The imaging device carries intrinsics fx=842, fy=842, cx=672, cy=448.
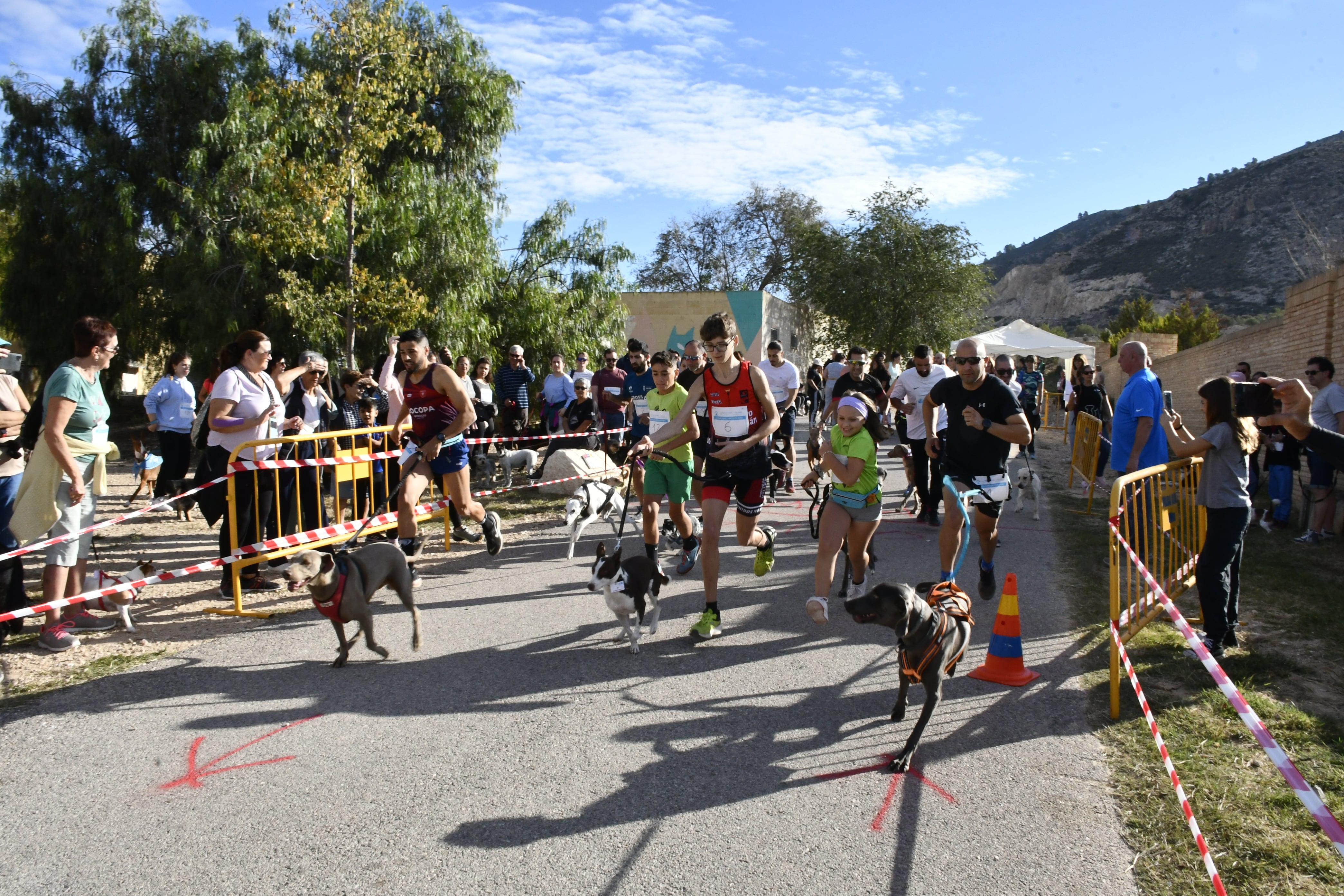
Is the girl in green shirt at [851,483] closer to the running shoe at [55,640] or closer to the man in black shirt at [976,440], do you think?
the man in black shirt at [976,440]

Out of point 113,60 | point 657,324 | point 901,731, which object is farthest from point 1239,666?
point 657,324

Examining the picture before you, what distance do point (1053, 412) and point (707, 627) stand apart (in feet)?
101

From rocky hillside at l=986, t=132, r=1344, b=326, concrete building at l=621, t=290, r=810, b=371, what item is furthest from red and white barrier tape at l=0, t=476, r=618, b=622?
rocky hillside at l=986, t=132, r=1344, b=326

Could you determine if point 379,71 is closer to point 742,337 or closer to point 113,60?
point 113,60

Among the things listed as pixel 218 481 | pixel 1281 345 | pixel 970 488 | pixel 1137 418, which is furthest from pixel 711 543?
pixel 1281 345

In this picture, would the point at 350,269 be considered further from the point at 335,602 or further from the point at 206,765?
the point at 206,765

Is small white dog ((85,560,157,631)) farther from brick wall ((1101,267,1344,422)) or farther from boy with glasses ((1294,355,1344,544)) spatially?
boy with glasses ((1294,355,1344,544))

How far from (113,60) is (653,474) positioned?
2169 cm

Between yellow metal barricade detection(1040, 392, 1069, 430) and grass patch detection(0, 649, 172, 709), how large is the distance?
25182 millimetres

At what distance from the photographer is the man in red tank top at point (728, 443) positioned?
5.34 metres

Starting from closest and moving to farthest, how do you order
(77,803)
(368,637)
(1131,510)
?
A: (77,803)
(368,637)
(1131,510)

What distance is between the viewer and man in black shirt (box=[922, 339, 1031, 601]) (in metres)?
5.64

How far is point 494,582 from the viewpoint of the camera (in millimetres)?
7094

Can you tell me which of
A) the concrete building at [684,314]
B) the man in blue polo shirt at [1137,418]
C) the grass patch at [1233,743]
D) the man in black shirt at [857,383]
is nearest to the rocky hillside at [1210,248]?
the concrete building at [684,314]
